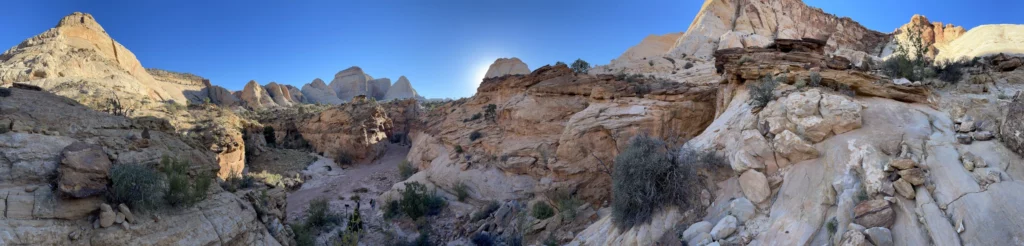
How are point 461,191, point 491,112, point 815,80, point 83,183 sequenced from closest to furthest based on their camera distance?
point 83,183 < point 815,80 < point 461,191 < point 491,112

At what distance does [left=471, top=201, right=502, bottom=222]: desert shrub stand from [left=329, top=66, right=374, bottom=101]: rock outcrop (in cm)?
6095

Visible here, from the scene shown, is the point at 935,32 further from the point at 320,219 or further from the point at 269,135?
the point at 269,135

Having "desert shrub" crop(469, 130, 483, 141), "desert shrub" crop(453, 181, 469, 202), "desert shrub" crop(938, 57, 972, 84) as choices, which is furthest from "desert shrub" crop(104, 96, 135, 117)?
"desert shrub" crop(938, 57, 972, 84)

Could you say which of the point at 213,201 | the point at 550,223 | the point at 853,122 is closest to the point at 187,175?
the point at 213,201

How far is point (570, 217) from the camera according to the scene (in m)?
10.8

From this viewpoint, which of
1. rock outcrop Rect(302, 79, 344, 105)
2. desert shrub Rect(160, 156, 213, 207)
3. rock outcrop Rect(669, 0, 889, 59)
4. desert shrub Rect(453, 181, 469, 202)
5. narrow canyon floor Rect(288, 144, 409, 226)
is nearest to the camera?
desert shrub Rect(160, 156, 213, 207)

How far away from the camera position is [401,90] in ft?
236

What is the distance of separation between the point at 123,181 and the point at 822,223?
366 inches

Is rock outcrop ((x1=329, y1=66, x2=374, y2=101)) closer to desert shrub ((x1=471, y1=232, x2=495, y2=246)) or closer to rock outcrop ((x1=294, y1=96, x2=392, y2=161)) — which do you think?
rock outcrop ((x1=294, y1=96, x2=392, y2=161))

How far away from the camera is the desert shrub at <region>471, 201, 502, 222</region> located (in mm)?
13359

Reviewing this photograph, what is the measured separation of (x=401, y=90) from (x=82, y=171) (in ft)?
224

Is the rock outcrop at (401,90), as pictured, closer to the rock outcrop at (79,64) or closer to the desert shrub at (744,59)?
the rock outcrop at (79,64)

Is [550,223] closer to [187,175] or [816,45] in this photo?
[187,175]

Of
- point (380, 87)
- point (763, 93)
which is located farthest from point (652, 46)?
point (380, 87)
